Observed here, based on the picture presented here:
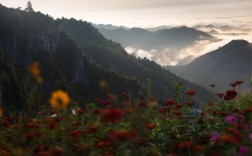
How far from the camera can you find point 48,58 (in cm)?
15950

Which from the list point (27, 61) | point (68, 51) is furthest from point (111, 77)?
point (27, 61)

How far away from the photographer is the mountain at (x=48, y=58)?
143m

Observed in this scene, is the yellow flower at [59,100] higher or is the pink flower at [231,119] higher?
the yellow flower at [59,100]

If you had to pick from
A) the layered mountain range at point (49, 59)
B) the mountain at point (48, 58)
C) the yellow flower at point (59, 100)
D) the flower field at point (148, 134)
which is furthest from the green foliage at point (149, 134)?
the mountain at point (48, 58)

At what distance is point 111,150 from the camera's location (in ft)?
14.7

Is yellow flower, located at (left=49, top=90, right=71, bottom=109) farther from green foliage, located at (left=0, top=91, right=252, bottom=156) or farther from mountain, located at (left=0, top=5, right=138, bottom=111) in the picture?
mountain, located at (left=0, top=5, right=138, bottom=111)

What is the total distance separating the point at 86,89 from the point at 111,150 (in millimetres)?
161626

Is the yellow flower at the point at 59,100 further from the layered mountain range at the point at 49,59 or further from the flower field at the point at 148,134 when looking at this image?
the layered mountain range at the point at 49,59

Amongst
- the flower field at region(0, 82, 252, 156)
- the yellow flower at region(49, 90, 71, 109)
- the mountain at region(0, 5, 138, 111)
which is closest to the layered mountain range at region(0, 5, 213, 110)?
the mountain at region(0, 5, 138, 111)

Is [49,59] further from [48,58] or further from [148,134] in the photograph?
[148,134]

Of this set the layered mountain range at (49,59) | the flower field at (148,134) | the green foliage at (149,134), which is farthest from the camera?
the layered mountain range at (49,59)

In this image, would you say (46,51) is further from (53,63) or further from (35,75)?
(35,75)

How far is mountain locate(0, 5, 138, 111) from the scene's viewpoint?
142875mm

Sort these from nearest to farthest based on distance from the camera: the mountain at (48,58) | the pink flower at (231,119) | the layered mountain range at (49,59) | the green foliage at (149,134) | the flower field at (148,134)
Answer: the flower field at (148,134)
the green foliage at (149,134)
the pink flower at (231,119)
the mountain at (48,58)
the layered mountain range at (49,59)
